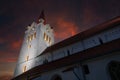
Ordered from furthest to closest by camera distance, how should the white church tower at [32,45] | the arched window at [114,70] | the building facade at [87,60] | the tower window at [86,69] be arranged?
the white church tower at [32,45]
the tower window at [86,69]
the building facade at [87,60]
the arched window at [114,70]

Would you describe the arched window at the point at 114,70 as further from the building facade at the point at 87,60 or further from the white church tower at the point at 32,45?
the white church tower at the point at 32,45

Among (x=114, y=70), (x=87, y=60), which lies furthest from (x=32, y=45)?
(x=114, y=70)

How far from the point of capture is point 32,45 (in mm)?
28547

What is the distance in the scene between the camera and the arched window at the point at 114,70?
32.1ft

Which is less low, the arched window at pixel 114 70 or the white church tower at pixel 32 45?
the white church tower at pixel 32 45

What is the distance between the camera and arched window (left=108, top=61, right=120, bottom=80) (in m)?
9.79

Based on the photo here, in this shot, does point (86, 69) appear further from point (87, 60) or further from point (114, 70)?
point (114, 70)

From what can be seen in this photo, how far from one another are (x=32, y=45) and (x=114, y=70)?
2192 cm

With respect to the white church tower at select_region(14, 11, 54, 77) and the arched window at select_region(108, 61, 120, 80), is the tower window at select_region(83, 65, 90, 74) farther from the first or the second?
the white church tower at select_region(14, 11, 54, 77)

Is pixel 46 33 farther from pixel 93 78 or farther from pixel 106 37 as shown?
pixel 93 78

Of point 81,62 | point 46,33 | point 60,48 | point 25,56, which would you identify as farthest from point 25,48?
point 81,62

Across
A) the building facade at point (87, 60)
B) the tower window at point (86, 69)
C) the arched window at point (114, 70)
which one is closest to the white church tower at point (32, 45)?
the building facade at point (87, 60)

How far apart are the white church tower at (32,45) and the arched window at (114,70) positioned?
1711 cm

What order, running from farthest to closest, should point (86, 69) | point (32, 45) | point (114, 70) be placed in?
point (32, 45)
point (86, 69)
point (114, 70)
